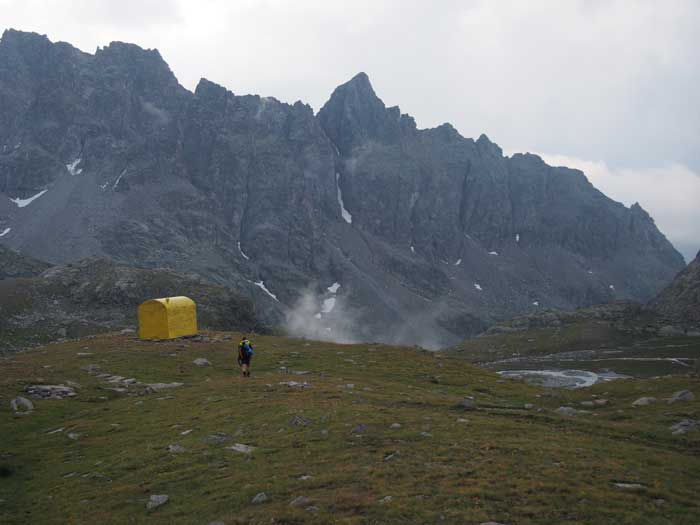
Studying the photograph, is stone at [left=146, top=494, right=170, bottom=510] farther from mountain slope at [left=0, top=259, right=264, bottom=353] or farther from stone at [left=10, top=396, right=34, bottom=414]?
mountain slope at [left=0, top=259, right=264, bottom=353]

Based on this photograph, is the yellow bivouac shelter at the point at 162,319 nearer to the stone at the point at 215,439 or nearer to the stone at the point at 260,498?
the stone at the point at 215,439

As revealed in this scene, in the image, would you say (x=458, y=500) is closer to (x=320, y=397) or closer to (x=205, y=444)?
(x=205, y=444)

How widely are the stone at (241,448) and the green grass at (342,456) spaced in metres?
0.34

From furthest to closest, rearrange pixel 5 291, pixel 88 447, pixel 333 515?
pixel 5 291, pixel 88 447, pixel 333 515

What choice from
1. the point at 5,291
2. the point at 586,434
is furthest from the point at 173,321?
the point at 5,291

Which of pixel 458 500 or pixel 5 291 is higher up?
pixel 5 291

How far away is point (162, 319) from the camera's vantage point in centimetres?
6556

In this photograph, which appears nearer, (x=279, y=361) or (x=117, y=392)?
(x=117, y=392)

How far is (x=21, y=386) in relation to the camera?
39969 mm

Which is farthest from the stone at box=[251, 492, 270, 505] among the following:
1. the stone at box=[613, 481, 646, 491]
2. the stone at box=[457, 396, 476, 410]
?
the stone at box=[457, 396, 476, 410]

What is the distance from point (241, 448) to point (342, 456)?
5.19 m

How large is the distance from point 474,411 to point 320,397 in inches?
366

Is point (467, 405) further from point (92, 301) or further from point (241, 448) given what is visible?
point (92, 301)

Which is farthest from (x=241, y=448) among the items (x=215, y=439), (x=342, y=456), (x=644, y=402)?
(x=644, y=402)
